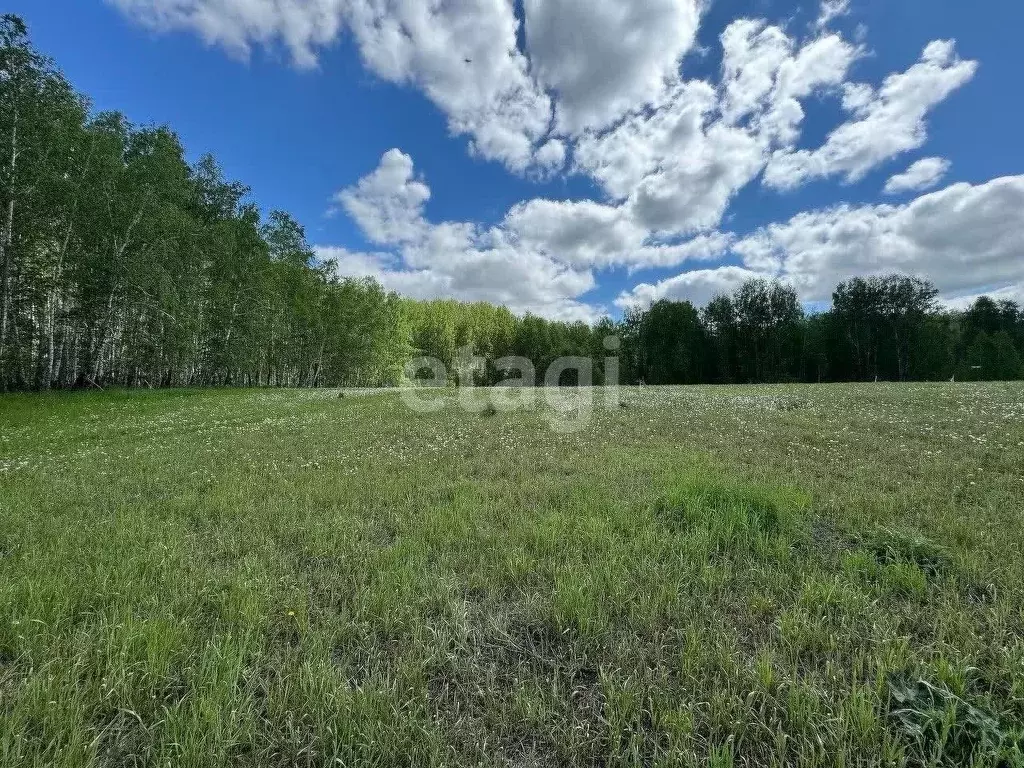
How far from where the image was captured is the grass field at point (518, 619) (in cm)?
229

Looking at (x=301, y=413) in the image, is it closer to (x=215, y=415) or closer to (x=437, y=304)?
(x=215, y=415)

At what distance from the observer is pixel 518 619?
11.5 feet

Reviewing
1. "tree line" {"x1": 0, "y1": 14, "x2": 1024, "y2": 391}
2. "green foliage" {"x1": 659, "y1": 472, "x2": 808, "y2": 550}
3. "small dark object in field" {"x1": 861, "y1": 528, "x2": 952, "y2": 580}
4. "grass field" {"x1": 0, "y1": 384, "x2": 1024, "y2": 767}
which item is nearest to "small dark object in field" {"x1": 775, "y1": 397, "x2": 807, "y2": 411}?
"grass field" {"x1": 0, "y1": 384, "x2": 1024, "y2": 767}

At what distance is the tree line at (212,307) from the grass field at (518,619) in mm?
27732

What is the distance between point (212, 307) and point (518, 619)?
47801mm

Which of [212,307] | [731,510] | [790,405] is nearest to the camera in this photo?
[731,510]

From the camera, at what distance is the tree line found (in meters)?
24.0

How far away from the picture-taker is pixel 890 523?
514cm

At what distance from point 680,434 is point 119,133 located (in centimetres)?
4583

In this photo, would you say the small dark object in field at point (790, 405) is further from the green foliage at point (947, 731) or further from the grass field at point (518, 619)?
the green foliage at point (947, 731)

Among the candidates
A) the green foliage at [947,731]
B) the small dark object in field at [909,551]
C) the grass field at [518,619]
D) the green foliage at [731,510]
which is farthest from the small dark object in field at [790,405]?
the green foliage at [947,731]

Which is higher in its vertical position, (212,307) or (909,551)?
(212,307)

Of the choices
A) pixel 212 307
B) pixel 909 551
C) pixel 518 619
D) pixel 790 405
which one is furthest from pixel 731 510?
pixel 212 307

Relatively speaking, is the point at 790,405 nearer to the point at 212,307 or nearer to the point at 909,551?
the point at 909,551
